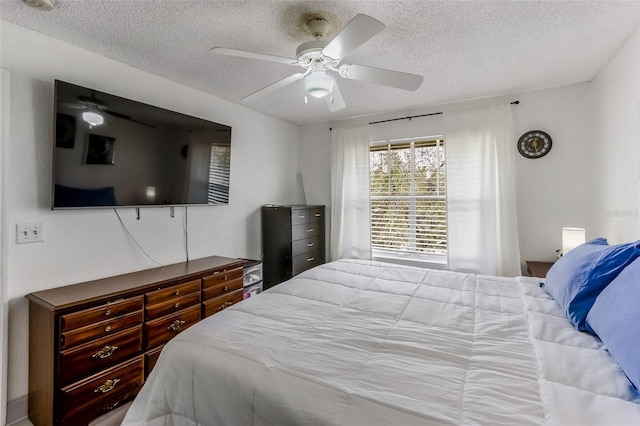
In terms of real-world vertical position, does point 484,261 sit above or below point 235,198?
below

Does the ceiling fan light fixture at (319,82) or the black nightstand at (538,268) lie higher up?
the ceiling fan light fixture at (319,82)

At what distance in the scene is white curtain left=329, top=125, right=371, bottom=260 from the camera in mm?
3986

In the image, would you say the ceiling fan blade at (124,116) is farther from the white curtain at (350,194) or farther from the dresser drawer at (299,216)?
the white curtain at (350,194)

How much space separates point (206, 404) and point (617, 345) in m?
1.49

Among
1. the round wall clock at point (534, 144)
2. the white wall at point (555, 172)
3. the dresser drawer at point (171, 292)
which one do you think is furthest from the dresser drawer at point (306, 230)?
the round wall clock at point (534, 144)

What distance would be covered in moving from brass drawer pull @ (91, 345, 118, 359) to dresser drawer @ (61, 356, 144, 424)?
0.10 meters

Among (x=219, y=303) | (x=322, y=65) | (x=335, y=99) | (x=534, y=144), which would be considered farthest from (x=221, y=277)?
(x=534, y=144)

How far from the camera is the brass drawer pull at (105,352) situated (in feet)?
6.04

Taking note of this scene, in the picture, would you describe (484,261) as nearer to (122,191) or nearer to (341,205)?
(341,205)

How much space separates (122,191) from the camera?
2.30 metres

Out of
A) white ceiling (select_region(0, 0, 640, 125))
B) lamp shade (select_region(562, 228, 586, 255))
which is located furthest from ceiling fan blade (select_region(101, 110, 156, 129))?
lamp shade (select_region(562, 228, 586, 255))

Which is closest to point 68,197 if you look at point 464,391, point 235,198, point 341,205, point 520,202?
point 235,198

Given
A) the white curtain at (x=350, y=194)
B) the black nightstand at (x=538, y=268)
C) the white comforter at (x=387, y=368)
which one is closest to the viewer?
the white comforter at (x=387, y=368)

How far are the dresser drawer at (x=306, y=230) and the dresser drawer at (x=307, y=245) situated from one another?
52mm
